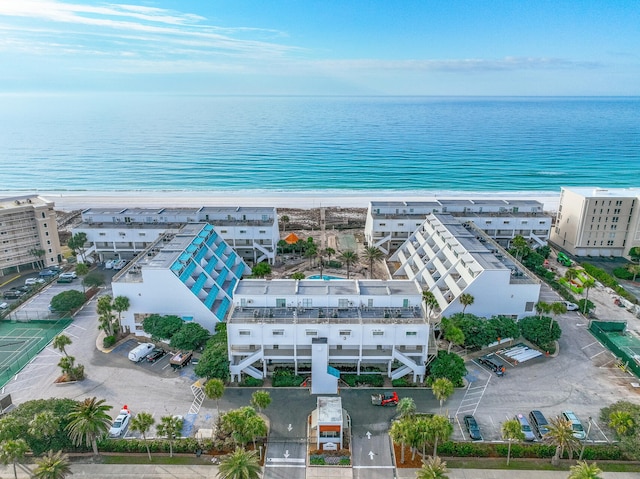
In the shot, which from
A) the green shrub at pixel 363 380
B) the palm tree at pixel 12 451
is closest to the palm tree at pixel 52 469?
the palm tree at pixel 12 451

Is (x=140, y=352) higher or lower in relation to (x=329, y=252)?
lower

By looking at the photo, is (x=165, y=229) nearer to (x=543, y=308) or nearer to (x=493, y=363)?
(x=493, y=363)

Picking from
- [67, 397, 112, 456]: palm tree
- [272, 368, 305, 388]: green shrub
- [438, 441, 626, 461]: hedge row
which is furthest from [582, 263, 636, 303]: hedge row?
[67, 397, 112, 456]: palm tree

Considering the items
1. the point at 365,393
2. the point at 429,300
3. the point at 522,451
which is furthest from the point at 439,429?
the point at 429,300

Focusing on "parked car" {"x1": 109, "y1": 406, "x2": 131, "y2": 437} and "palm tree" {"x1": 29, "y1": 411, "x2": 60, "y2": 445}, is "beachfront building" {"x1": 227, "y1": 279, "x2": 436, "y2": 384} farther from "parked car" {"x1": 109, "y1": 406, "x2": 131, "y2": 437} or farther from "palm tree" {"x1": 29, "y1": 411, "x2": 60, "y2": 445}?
"palm tree" {"x1": 29, "y1": 411, "x2": 60, "y2": 445}

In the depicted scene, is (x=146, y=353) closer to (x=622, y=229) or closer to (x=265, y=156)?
(x=622, y=229)

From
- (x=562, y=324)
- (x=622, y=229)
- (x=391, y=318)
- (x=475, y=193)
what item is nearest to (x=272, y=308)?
(x=391, y=318)
